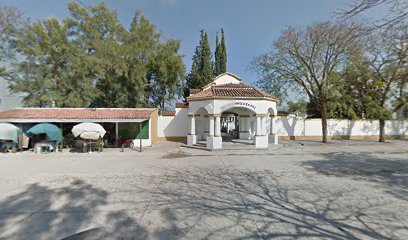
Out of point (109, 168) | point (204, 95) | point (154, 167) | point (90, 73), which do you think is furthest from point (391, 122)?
point (90, 73)

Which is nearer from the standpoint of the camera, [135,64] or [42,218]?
[42,218]

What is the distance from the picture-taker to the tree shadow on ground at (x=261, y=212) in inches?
136

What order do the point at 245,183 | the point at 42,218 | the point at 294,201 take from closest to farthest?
the point at 42,218
the point at 294,201
the point at 245,183

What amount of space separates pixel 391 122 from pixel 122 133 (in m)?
29.6

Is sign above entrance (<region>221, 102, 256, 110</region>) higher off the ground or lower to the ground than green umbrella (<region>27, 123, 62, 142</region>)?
higher

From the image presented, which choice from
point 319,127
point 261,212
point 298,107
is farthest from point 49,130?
point 319,127

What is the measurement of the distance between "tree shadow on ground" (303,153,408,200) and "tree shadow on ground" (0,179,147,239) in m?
7.75

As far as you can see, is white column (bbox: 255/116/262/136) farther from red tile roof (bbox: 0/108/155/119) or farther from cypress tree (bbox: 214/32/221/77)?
cypress tree (bbox: 214/32/221/77)

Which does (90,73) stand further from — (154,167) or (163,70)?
(154,167)

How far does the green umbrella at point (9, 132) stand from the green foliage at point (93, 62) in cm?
796

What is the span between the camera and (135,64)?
68.1ft

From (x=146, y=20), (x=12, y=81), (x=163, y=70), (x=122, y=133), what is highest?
(x=146, y=20)

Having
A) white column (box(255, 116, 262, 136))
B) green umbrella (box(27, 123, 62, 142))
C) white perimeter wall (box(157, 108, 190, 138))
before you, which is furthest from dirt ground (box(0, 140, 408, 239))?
white perimeter wall (box(157, 108, 190, 138))

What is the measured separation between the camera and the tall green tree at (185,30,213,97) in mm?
25359
